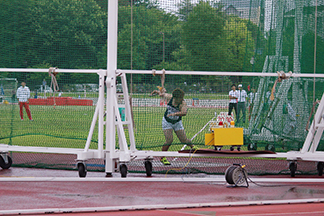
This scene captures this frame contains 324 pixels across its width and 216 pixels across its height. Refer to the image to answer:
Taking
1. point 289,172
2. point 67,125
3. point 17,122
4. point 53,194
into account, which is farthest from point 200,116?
point 17,122

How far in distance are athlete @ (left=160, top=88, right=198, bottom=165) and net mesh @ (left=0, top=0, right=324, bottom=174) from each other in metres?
0.15

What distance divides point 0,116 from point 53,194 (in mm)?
4409

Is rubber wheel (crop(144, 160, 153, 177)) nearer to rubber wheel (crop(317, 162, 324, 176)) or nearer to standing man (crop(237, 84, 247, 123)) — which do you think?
standing man (crop(237, 84, 247, 123))

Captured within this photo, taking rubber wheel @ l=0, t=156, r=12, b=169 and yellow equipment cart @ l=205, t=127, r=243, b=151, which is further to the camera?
rubber wheel @ l=0, t=156, r=12, b=169

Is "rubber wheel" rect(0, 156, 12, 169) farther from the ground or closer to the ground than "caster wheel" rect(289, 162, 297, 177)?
closer to the ground

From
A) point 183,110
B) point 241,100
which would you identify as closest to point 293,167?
point 241,100

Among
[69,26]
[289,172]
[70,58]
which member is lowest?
[289,172]

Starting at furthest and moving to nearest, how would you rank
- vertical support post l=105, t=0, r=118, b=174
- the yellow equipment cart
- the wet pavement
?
vertical support post l=105, t=0, r=118, b=174 < the yellow equipment cart < the wet pavement

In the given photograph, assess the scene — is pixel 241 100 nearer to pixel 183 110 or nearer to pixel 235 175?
pixel 183 110

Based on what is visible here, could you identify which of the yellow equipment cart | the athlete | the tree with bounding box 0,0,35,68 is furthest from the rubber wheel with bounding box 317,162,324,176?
the tree with bounding box 0,0,35,68

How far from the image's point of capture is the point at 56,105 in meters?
9.89

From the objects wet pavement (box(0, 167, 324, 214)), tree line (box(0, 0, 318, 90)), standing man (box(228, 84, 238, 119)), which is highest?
tree line (box(0, 0, 318, 90))

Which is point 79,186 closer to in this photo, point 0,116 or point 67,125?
point 67,125

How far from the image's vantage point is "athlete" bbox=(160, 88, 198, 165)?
920 cm
